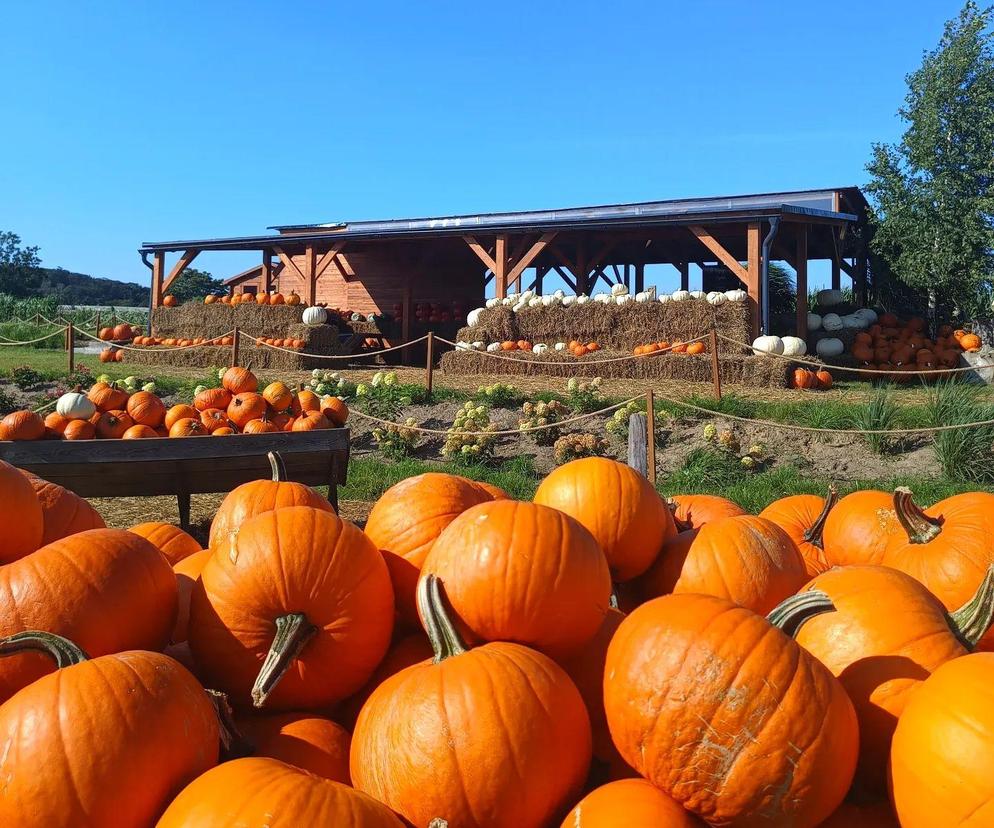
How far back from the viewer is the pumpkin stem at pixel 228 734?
5.12 ft

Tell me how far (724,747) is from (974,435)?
6994 millimetres

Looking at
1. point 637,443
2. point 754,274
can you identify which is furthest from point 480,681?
point 754,274

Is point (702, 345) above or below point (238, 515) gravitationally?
above

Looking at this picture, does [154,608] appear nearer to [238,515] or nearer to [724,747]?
[238,515]

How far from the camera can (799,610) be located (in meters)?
1.62

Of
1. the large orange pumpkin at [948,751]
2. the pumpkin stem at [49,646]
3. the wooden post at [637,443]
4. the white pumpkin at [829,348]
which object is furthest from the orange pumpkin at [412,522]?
the white pumpkin at [829,348]

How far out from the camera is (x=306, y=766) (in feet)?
5.21

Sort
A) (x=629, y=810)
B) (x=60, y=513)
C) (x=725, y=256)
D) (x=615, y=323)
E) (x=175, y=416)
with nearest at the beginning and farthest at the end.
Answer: (x=629, y=810) → (x=60, y=513) → (x=175, y=416) → (x=725, y=256) → (x=615, y=323)

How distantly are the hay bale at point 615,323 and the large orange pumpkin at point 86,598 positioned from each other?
1186cm

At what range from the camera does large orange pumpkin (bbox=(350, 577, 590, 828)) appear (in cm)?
139

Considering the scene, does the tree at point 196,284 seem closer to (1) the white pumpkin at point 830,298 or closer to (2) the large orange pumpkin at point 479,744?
(1) the white pumpkin at point 830,298

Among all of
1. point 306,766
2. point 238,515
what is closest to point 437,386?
point 238,515

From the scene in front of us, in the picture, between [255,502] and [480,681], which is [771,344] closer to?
[255,502]

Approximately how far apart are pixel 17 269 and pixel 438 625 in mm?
64481
